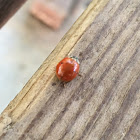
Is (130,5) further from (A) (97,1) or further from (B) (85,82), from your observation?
(B) (85,82)

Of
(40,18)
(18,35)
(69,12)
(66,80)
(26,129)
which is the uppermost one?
(69,12)

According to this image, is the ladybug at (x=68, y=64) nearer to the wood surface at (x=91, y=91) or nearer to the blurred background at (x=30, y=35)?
the wood surface at (x=91, y=91)

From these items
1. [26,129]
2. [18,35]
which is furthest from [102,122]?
[18,35]

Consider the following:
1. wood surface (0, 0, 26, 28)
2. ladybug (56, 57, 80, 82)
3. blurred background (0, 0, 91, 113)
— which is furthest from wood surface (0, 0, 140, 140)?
blurred background (0, 0, 91, 113)

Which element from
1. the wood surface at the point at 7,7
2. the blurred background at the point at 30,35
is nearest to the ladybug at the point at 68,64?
the wood surface at the point at 7,7

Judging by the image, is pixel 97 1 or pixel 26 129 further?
pixel 97 1

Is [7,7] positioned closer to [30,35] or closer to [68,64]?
[68,64]
